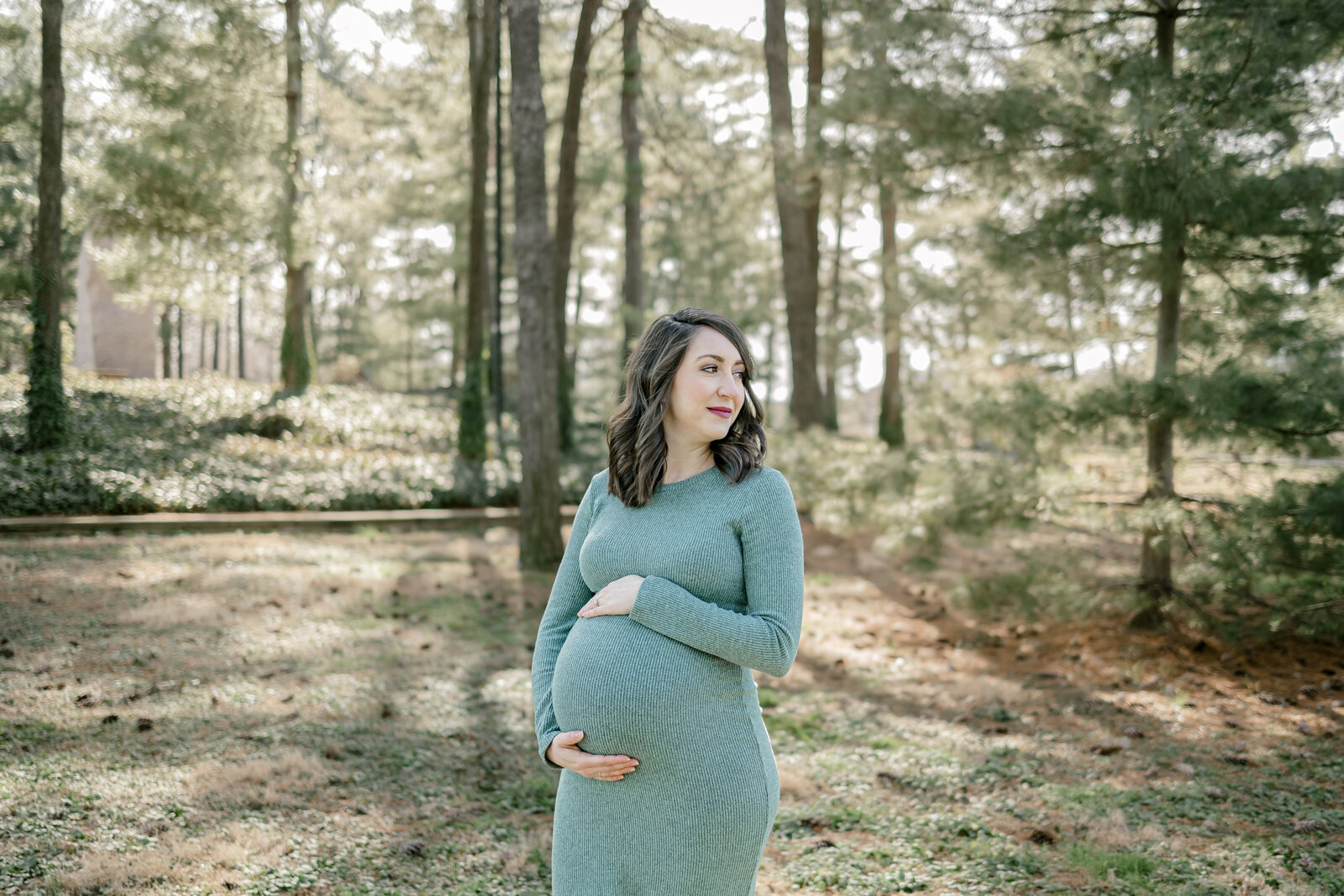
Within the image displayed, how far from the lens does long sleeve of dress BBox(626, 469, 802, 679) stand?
6.05 ft

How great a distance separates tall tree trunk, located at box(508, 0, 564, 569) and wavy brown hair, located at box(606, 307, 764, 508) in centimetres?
622

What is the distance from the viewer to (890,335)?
40.6 feet

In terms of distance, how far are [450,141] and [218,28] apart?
5.65 metres

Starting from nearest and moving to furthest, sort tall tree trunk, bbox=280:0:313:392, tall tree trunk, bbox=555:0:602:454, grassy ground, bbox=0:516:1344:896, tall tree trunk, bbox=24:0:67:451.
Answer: grassy ground, bbox=0:516:1344:896 < tall tree trunk, bbox=24:0:67:451 < tall tree trunk, bbox=555:0:602:454 < tall tree trunk, bbox=280:0:313:392

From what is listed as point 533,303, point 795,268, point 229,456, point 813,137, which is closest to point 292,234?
point 229,456

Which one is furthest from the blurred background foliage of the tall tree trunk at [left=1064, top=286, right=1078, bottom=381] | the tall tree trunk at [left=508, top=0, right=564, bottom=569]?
the tall tree trunk at [left=508, top=0, right=564, bottom=569]

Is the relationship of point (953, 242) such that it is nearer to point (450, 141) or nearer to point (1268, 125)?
point (1268, 125)

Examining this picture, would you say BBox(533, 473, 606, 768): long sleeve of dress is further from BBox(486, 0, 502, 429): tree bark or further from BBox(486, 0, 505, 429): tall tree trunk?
BBox(486, 0, 502, 429): tree bark

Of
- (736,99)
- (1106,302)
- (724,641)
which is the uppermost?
(736,99)

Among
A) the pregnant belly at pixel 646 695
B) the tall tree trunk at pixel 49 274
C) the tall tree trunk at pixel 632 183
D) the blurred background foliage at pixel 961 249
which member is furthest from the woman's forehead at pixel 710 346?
the tall tree trunk at pixel 632 183

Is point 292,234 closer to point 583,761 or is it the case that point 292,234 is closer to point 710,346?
point 710,346

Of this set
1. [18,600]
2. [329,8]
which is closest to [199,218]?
[329,8]

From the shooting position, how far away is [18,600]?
20.5 feet

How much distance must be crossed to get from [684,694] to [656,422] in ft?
2.06
